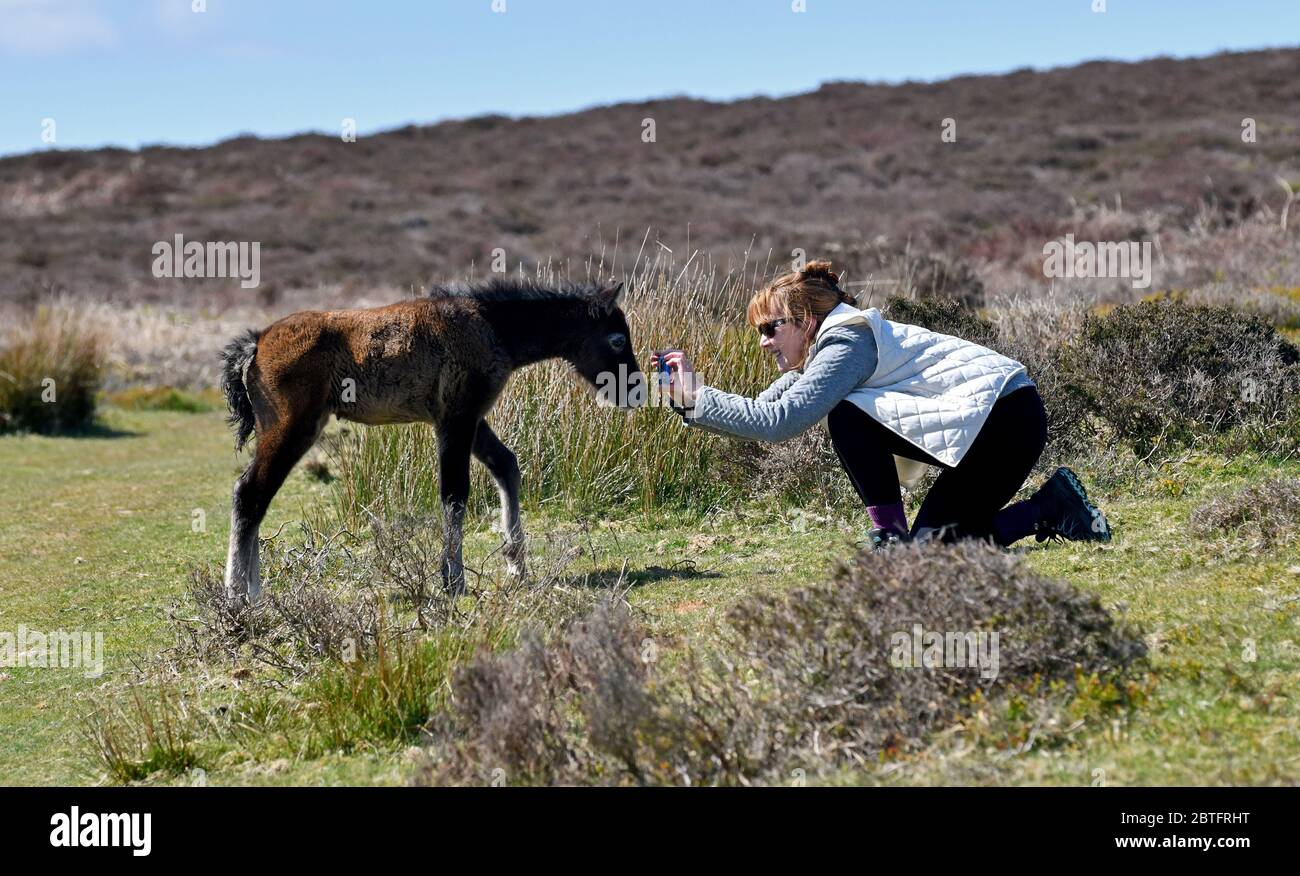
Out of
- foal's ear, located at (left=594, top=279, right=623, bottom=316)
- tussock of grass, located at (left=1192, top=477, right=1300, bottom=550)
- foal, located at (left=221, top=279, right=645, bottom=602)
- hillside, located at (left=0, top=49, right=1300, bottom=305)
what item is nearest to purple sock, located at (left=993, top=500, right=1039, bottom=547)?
tussock of grass, located at (left=1192, top=477, right=1300, bottom=550)

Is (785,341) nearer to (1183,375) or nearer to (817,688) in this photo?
(817,688)

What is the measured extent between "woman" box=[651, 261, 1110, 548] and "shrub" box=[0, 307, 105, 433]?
1349cm

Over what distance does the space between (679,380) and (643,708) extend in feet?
5.98

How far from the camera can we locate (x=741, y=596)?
6504 mm

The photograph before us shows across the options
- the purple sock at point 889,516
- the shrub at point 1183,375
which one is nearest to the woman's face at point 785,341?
the purple sock at point 889,516

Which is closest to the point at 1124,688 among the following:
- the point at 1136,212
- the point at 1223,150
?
the point at 1136,212

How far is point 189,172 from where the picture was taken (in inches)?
2051

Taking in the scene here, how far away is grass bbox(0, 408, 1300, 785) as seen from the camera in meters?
4.05

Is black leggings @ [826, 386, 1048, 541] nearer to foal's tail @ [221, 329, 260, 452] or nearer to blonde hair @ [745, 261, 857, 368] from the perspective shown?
blonde hair @ [745, 261, 857, 368]

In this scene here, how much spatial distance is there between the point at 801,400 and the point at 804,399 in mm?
15

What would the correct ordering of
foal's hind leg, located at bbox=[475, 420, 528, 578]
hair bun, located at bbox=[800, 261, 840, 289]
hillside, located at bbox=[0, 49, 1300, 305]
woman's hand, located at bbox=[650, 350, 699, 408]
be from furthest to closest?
hillside, located at bbox=[0, 49, 1300, 305] → foal's hind leg, located at bbox=[475, 420, 528, 578] → hair bun, located at bbox=[800, 261, 840, 289] → woman's hand, located at bbox=[650, 350, 699, 408]

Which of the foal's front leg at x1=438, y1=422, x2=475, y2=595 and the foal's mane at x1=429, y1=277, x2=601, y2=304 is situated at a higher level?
the foal's mane at x1=429, y1=277, x2=601, y2=304

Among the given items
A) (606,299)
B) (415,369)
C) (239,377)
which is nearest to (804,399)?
(606,299)

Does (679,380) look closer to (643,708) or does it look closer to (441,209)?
(643,708)
